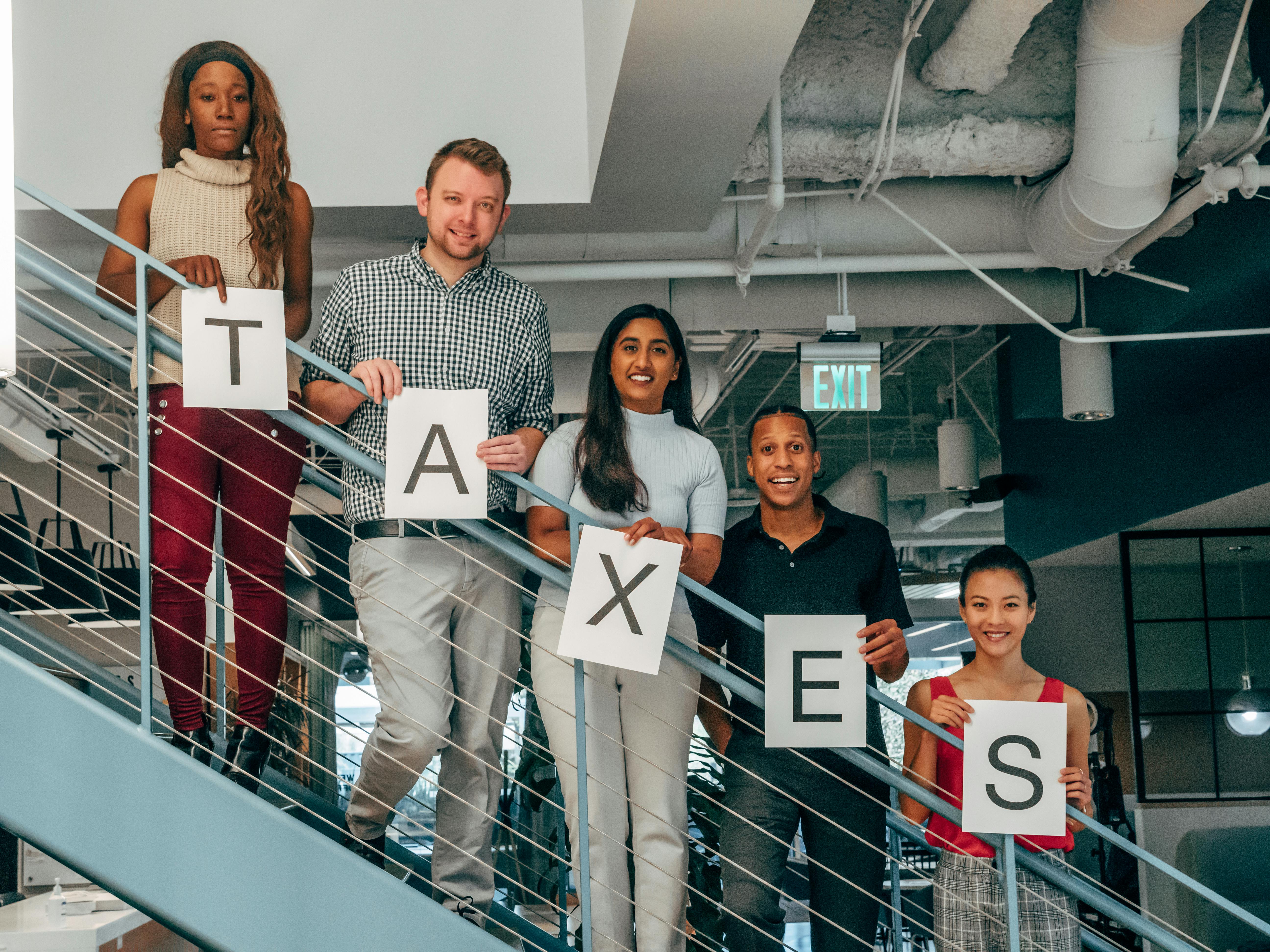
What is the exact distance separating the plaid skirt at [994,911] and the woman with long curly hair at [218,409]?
1368 mm

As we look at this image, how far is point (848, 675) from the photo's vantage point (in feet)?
7.06

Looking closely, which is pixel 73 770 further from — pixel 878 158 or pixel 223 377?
pixel 878 158

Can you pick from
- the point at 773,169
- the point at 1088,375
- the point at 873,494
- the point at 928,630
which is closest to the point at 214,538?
the point at 773,169

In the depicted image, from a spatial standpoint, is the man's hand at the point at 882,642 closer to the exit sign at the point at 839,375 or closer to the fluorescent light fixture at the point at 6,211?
the fluorescent light fixture at the point at 6,211

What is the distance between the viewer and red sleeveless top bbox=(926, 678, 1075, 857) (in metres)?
2.35

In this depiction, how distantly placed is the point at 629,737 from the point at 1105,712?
649 centimetres

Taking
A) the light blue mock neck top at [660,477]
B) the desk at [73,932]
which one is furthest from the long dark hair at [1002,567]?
the desk at [73,932]

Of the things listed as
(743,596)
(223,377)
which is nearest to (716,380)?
(743,596)

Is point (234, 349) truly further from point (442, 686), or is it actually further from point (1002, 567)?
point (1002, 567)

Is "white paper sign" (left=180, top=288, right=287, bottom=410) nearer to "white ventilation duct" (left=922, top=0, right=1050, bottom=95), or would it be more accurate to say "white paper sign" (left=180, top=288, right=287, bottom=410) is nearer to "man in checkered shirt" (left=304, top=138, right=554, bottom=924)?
"man in checkered shirt" (left=304, top=138, right=554, bottom=924)

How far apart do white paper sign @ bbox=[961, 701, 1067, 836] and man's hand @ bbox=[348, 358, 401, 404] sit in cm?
121

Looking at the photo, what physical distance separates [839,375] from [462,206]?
2859 mm

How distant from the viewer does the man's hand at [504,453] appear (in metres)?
2.15

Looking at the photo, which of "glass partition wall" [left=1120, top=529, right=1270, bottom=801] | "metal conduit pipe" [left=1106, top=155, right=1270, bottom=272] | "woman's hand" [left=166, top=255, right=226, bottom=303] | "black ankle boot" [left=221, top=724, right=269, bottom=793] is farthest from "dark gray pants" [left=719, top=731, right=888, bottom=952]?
"glass partition wall" [left=1120, top=529, right=1270, bottom=801]
